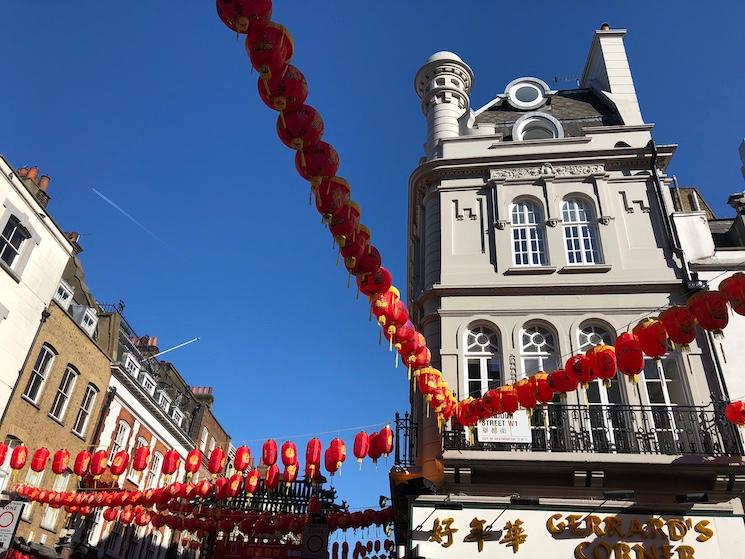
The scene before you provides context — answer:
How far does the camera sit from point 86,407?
22922 mm

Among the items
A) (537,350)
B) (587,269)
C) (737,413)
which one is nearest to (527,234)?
(587,269)

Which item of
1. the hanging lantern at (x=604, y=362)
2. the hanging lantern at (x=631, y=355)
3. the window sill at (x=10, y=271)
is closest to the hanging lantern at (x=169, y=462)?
the window sill at (x=10, y=271)

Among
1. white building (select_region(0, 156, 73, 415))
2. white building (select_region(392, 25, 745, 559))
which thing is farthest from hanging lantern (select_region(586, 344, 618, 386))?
white building (select_region(0, 156, 73, 415))

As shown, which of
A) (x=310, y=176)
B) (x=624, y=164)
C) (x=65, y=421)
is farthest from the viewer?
(x=65, y=421)

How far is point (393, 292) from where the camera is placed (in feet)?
30.2

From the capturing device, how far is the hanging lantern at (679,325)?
8908 mm

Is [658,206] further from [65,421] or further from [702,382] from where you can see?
[65,421]

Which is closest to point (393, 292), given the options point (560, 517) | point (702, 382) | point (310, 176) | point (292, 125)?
point (310, 176)

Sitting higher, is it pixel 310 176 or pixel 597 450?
pixel 310 176

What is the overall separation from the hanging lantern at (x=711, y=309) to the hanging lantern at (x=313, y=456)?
28.5 ft

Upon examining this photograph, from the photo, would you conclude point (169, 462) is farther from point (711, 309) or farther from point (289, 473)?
point (711, 309)

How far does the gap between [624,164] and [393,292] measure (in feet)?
36.8

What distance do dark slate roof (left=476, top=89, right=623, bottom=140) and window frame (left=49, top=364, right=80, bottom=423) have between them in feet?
60.0

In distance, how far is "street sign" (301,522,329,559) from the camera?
14500 mm
